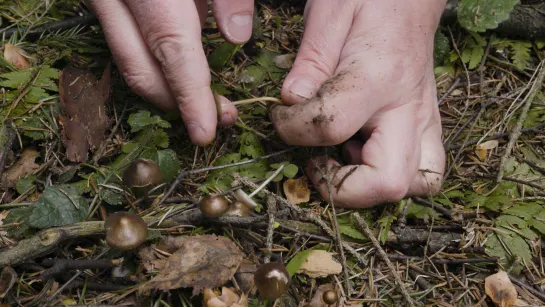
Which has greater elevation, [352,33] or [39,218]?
[352,33]

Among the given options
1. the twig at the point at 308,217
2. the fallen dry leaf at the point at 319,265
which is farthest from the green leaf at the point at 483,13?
the fallen dry leaf at the point at 319,265

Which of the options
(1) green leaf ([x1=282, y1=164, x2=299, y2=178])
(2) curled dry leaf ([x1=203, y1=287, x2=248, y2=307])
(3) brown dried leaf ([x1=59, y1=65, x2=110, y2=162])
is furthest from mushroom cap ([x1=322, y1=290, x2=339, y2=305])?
(3) brown dried leaf ([x1=59, y1=65, x2=110, y2=162])

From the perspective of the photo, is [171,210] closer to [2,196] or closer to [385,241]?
[2,196]

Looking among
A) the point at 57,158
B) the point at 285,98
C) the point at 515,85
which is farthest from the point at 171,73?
the point at 515,85

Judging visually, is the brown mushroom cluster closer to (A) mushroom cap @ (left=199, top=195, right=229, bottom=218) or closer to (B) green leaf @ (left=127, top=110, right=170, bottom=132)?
(A) mushroom cap @ (left=199, top=195, right=229, bottom=218)

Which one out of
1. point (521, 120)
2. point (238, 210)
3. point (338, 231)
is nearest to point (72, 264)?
point (238, 210)

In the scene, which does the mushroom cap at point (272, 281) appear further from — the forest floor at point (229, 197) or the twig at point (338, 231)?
the twig at point (338, 231)
